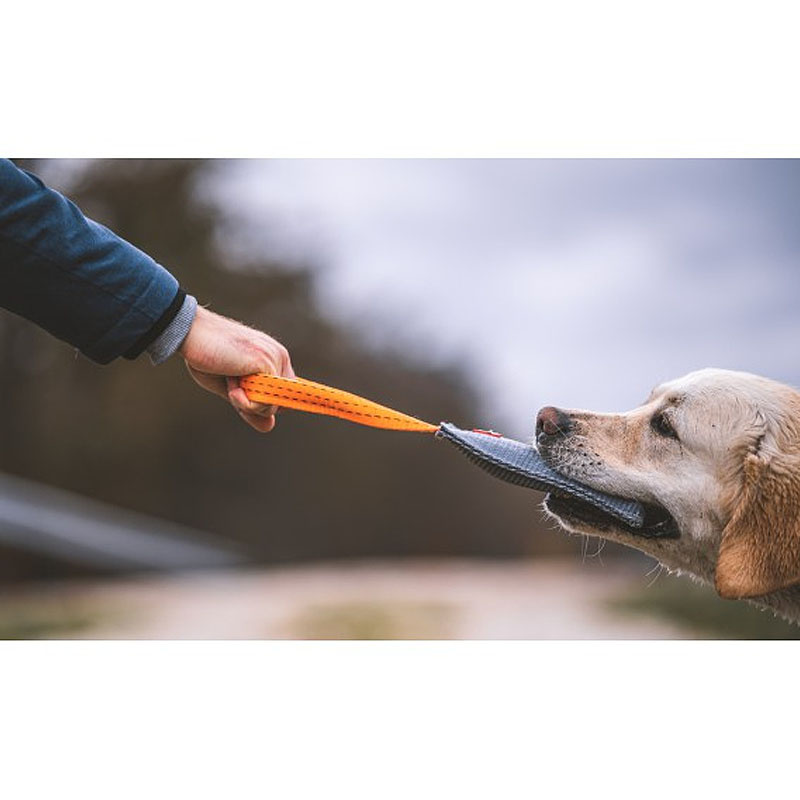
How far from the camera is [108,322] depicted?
1860 millimetres

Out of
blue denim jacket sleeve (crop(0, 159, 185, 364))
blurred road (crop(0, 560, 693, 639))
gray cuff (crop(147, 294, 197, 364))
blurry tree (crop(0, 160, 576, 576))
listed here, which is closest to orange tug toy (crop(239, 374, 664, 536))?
gray cuff (crop(147, 294, 197, 364))

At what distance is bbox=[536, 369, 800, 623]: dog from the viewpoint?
7.20 ft

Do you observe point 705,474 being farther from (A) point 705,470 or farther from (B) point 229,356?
(B) point 229,356

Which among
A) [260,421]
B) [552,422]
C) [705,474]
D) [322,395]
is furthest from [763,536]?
[260,421]

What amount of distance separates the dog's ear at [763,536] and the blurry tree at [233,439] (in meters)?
4.53

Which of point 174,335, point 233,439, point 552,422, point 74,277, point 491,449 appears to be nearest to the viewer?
point 74,277

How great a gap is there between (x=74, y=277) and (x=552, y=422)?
1.21m

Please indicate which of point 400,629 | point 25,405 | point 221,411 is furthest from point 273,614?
point 25,405

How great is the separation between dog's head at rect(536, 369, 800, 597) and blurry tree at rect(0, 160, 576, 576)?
14.1ft

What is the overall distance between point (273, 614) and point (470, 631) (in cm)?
138

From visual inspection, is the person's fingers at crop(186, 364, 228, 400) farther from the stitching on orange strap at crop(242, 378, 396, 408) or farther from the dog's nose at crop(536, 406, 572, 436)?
the dog's nose at crop(536, 406, 572, 436)

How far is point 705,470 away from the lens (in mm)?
2387

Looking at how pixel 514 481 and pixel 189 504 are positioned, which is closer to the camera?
pixel 514 481
